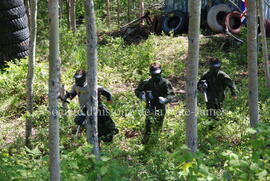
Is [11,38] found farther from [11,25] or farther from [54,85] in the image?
[54,85]

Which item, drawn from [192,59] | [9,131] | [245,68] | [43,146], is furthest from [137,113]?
[245,68]

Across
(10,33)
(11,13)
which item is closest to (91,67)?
(10,33)

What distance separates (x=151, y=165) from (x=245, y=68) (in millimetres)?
6645

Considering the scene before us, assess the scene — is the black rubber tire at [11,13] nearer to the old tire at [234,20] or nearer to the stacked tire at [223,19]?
the stacked tire at [223,19]

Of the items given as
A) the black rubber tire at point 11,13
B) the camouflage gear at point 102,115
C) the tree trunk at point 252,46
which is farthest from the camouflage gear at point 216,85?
the black rubber tire at point 11,13

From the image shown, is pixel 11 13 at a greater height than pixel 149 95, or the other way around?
pixel 11 13

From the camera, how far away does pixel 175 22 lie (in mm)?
17016

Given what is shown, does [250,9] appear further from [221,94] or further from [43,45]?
[43,45]

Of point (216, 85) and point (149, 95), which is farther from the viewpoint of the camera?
point (216, 85)

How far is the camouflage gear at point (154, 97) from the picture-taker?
7672 mm

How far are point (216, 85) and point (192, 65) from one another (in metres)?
2.72

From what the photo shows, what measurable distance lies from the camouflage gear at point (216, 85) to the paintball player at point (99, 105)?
183 centimetres

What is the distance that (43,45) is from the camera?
15.7 metres

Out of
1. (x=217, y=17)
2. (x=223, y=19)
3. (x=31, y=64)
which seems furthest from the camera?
(x=217, y=17)
